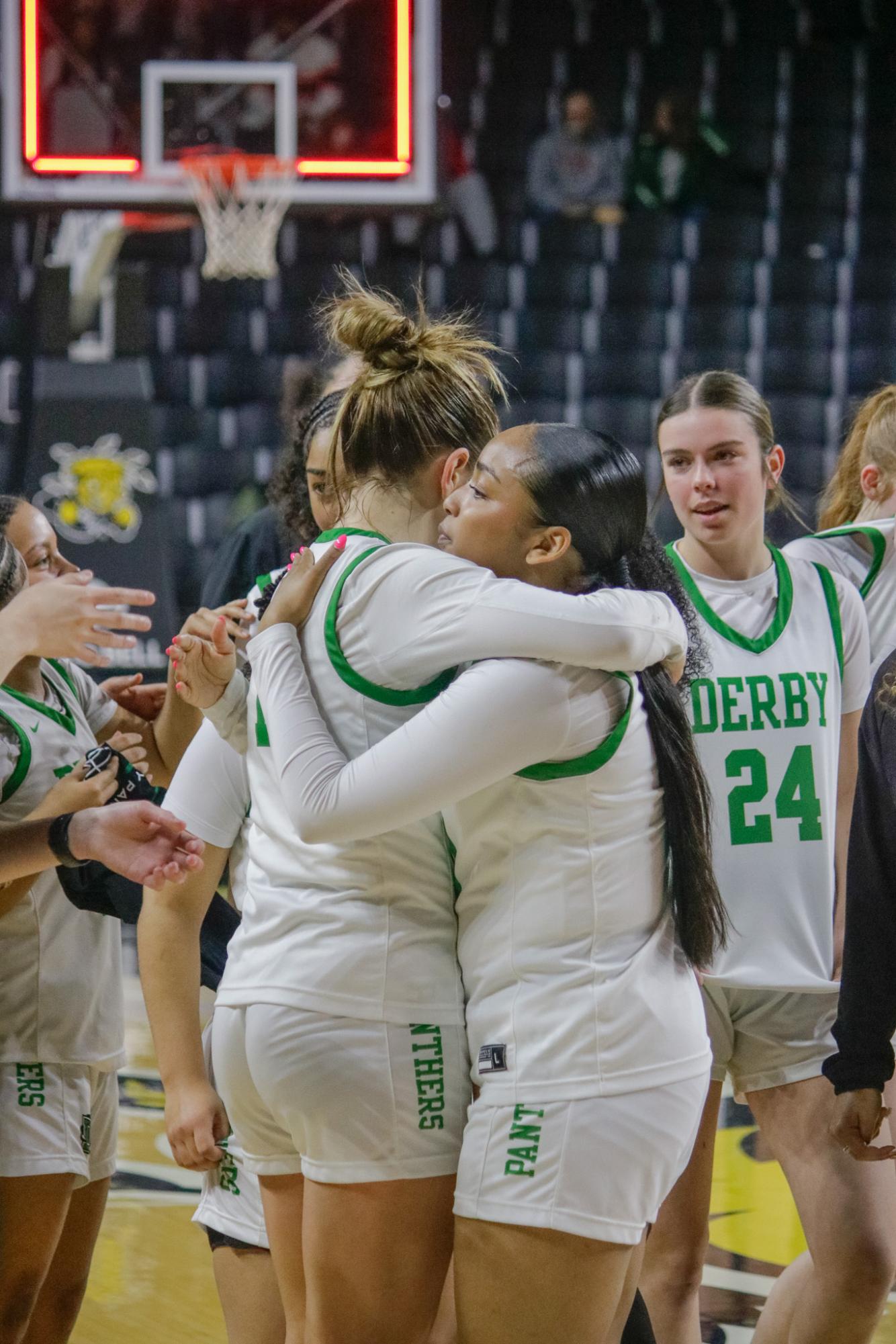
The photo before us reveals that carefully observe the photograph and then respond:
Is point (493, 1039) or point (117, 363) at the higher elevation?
point (117, 363)

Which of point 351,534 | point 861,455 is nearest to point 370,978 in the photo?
point 351,534

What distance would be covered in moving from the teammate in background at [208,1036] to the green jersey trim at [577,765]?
68cm

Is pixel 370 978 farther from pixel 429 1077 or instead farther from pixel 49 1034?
pixel 49 1034

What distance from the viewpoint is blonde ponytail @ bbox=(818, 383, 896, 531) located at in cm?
352

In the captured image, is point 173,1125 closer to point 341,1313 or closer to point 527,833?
point 341,1313

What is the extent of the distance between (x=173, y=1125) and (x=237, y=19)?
9803 mm

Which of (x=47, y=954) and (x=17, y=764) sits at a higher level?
(x=17, y=764)

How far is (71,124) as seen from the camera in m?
8.99

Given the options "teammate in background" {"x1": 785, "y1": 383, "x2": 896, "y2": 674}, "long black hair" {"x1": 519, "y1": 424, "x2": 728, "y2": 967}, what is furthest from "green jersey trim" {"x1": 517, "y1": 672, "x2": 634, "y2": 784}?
"teammate in background" {"x1": 785, "y1": 383, "x2": 896, "y2": 674}

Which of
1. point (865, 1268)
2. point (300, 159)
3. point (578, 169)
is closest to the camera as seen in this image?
point (865, 1268)

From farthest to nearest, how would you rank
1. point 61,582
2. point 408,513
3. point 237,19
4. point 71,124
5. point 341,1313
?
1. point 237,19
2. point 71,124
3. point 61,582
4. point 408,513
5. point 341,1313

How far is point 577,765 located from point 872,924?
0.91 meters

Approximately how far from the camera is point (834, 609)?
313 centimetres

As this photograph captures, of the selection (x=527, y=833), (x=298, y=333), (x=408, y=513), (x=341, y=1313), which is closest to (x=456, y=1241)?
(x=341, y=1313)
